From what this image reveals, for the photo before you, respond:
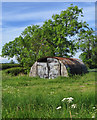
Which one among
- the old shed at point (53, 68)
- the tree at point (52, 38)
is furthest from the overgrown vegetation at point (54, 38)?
the old shed at point (53, 68)

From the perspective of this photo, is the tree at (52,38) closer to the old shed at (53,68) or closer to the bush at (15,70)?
the bush at (15,70)

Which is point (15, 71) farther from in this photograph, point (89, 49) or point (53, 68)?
point (89, 49)

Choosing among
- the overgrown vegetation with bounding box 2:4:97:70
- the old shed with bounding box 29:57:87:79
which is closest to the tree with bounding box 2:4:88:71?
the overgrown vegetation with bounding box 2:4:97:70

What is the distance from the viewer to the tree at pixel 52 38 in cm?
2658

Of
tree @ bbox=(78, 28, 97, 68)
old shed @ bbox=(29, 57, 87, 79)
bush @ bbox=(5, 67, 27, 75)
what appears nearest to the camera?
old shed @ bbox=(29, 57, 87, 79)

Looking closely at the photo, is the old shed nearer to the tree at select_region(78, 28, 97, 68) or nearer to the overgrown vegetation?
the overgrown vegetation

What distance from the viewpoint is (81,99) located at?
6.57 metres

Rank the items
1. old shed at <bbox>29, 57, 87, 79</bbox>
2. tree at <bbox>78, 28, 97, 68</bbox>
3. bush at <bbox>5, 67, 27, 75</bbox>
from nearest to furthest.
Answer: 1. old shed at <bbox>29, 57, 87, 79</bbox>
2. bush at <bbox>5, 67, 27, 75</bbox>
3. tree at <bbox>78, 28, 97, 68</bbox>

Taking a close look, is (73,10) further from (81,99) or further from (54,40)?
(81,99)

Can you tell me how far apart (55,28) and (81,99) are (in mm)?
22095

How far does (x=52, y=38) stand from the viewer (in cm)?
2753

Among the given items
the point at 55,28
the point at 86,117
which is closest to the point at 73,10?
the point at 55,28

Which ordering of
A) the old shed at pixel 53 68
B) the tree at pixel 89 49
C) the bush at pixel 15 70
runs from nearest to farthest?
the old shed at pixel 53 68, the bush at pixel 15 70, the tree at pixel 89 49

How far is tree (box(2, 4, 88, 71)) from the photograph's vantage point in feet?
87.2
